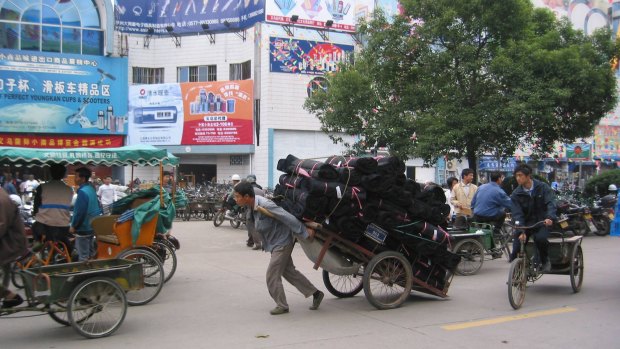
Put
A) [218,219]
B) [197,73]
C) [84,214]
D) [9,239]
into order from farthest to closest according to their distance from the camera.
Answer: [197,73], [218,219], [84,214], [9,239]

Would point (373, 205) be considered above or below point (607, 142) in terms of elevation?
below

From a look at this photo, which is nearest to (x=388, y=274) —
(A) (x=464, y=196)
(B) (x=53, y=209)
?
(B) (x=53, y=209)

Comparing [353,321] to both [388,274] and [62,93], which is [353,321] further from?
[62,93]

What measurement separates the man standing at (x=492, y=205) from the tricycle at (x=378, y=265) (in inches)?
138

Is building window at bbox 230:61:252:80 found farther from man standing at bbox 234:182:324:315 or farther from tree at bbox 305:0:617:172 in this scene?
man standing at bbox 234:182:324:315

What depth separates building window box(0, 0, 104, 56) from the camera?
2731cm

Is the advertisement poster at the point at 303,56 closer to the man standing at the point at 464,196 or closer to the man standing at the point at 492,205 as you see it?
the man standing at the point at 464,196

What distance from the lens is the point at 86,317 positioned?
5676mm

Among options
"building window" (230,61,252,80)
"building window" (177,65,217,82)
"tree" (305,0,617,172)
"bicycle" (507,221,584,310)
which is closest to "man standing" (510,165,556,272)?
"bicycle" (507,221,584,310)

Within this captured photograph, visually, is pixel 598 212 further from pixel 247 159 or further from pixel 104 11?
pixel 104 11

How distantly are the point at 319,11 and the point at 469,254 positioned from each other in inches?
864

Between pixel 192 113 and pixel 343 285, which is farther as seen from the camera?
pixel 192 113

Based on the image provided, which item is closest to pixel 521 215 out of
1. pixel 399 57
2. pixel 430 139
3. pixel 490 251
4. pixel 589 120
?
pixel 490 251

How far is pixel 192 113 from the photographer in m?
30.0
